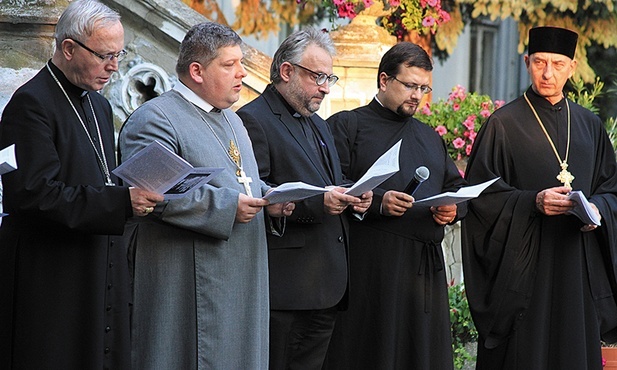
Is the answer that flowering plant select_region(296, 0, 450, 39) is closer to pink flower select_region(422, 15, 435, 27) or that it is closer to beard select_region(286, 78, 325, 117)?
pink flower select_region(422, 15, 435, 27)

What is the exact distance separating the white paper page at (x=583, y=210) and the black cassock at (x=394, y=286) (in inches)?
22.8

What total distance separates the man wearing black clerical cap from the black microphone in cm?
85

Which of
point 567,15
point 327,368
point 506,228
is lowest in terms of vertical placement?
point 327,368

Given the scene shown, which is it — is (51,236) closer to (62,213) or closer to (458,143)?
(62,213)

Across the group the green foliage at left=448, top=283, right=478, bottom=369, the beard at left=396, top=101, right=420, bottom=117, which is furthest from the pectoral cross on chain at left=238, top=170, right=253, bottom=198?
the green foliage at left=448, top=283, right=478, bottom=369

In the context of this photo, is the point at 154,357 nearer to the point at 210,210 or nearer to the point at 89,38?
the point at 210,210

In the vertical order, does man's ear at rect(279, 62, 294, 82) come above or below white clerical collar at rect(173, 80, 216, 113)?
above

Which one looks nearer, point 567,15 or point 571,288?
point 571,288

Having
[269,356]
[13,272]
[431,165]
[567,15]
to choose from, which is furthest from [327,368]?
[567,15]

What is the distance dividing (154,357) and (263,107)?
4.81 ft

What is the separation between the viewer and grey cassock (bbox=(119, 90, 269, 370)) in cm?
500

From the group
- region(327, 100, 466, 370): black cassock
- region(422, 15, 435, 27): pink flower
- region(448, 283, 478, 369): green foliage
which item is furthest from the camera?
region(422, 15, 435, 27): pink flower

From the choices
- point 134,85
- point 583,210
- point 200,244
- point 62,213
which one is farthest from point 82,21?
point 583,210

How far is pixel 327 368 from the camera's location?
6.29 m
